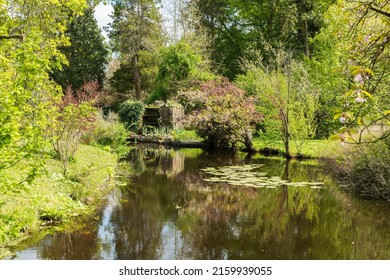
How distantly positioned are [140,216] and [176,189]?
2.56 m

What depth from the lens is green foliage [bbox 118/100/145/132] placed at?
2308cm

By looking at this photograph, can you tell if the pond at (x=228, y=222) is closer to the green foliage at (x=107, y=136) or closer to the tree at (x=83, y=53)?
the green foliage at (x=107, y=136)

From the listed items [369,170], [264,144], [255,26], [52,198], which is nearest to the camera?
[52,198]

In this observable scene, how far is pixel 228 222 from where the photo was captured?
707 centimetres

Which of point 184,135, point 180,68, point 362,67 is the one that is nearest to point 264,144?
point 184,135

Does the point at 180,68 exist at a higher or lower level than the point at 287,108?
higher

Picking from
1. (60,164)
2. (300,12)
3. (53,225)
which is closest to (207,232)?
(53,225)

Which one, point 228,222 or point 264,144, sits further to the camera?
point 264,144

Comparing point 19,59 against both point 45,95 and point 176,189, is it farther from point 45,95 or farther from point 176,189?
point 176,189

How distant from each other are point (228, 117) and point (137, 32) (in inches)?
674

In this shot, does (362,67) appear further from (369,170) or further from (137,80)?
(137,80)

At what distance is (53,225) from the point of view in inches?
260

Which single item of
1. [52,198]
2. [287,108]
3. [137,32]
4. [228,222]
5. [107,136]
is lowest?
[228,222]

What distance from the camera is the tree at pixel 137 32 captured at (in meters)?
30.7
